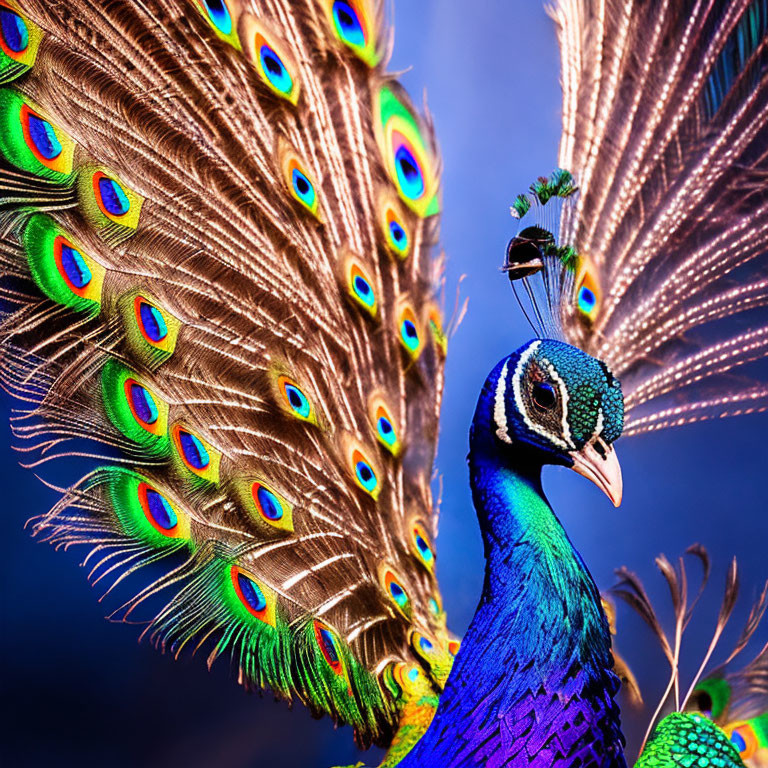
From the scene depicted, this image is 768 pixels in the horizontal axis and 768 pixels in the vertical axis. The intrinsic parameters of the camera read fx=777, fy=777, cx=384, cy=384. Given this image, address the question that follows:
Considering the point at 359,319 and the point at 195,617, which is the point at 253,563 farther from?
the point at 359,319

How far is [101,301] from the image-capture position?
104cm

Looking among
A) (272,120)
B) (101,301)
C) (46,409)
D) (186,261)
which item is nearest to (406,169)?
(272,120)

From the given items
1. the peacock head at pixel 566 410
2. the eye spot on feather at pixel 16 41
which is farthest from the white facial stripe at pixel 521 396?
the eye spot on feather at pixel 16 41

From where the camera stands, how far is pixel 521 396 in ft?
2.71

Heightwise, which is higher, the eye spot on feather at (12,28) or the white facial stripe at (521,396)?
the eye spot on feather at (12,28)

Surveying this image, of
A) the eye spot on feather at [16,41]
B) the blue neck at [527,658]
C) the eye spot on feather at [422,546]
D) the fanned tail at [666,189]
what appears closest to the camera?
the blue neck at [527,658]

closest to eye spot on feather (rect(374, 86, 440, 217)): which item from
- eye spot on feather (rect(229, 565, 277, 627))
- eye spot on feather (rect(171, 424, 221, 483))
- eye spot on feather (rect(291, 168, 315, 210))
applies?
eye spot on feather (rect(291, 168, 315, 210))

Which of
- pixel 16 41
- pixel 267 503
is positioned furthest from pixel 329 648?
pixel 16 41

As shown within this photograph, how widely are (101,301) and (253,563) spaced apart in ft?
1.44

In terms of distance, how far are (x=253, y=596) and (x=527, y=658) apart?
0.52m

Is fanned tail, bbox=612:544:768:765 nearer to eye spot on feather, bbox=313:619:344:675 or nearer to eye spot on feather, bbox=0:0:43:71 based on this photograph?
eye spot on feather, bbox=313:619:344:675

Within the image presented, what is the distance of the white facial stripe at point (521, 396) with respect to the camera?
787 mm

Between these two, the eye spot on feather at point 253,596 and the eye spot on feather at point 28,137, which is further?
the eye spot on feather at point 253,596

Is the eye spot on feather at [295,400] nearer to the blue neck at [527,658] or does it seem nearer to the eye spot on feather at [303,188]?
the eye spot on feather at [303,188]
